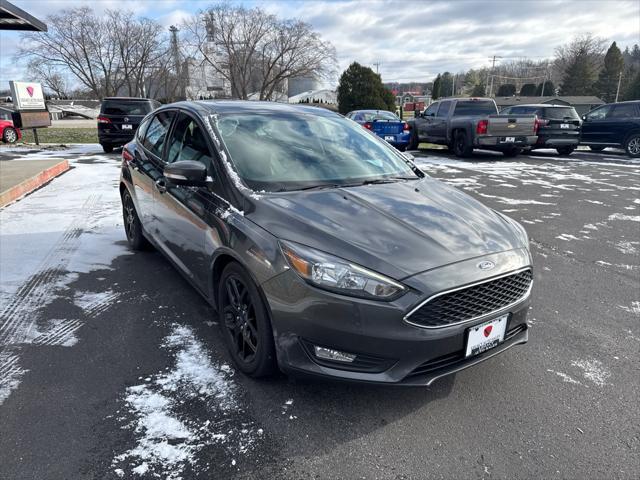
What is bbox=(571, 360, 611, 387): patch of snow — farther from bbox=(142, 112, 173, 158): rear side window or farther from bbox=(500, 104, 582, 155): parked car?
bbox=(500, 104, 582, 155): parked car

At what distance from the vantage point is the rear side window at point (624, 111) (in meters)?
14.4

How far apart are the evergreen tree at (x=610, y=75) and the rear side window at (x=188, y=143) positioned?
80.3 meters

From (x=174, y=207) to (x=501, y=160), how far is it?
1276 centimetres

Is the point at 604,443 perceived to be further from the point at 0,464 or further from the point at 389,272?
the point at 0,464

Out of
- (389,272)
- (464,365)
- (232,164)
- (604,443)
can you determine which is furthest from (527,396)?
(232,164)

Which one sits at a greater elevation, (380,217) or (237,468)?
(380,217)

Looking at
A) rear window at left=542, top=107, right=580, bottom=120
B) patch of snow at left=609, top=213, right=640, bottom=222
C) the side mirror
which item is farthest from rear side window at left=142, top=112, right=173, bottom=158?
rear window at left=542, top=107, right=580, bottom=120

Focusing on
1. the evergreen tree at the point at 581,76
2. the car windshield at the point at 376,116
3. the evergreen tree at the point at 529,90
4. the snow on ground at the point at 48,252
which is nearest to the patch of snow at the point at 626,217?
the snow on ground at the point at 48,252

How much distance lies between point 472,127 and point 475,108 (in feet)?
4.55

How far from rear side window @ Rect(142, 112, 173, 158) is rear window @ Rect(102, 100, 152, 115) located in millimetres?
10555

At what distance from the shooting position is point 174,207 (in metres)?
3.60

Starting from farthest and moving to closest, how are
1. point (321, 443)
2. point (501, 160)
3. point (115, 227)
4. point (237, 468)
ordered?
1. point (501, 160)
2. point (115, 227)
3. point (321, 443)
4. point (237, 468)

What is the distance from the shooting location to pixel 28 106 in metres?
16.9

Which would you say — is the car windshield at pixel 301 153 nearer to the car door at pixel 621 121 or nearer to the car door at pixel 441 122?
the car door at pixel 441 122
